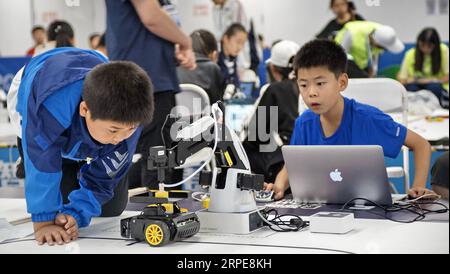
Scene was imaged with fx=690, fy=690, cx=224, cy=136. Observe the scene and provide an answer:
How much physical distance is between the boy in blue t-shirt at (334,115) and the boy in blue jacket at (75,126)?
665 mm

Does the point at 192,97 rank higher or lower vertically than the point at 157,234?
higher

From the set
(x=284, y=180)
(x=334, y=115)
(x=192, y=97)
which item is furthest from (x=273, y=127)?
(x=284, y=180)

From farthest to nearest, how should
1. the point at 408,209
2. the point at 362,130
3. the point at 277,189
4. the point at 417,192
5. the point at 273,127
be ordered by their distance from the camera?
the point at 273,127 < the point at 362,130 < the point at 277,189 < the point at 417,192 < the point at 408,209

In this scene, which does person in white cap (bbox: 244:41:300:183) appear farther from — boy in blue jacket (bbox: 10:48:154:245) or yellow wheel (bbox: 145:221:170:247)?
yellow wheel (bbox: 145:221:170:247)

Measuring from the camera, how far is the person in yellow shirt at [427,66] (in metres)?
5.39

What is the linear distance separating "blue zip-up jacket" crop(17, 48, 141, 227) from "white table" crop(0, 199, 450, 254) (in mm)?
87

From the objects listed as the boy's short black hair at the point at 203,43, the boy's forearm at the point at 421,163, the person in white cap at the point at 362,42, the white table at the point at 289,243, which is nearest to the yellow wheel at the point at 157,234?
the white table at the point at 289,243

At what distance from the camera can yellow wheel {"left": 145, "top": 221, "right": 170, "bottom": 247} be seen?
4.66ft

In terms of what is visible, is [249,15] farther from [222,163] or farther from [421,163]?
[222,163]

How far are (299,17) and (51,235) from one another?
650 cm

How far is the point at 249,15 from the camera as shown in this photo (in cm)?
796

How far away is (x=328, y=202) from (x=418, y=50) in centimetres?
442

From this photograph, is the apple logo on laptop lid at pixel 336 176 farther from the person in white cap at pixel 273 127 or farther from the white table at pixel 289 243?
the person in white cap at pixel 273 127
